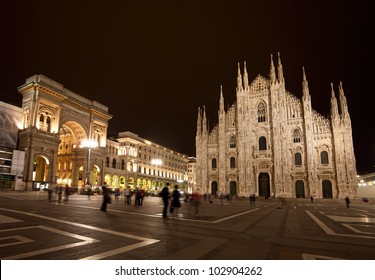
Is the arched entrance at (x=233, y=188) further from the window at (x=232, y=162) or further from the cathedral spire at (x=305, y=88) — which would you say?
the cathedral spire at (x=305, y=88)

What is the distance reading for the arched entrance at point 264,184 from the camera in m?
47.2

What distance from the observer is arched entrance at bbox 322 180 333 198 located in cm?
4246

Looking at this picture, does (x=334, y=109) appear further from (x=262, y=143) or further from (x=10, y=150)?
(x=10, y=150)

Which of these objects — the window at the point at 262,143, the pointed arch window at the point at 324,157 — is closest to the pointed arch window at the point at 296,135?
the pointed arch window at the point at 324,157

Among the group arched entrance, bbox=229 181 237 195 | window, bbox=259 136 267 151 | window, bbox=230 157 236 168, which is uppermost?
window, bbox=259 136 267 151

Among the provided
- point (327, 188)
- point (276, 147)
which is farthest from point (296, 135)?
point (327, 188)

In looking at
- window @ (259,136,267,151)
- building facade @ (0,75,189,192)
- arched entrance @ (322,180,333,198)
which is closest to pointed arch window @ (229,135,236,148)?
window @ (259,136,267,151)

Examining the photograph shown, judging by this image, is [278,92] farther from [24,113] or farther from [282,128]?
[24,113]

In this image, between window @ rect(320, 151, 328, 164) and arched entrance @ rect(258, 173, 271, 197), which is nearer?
window @ rect(320, 151, 328, 164)

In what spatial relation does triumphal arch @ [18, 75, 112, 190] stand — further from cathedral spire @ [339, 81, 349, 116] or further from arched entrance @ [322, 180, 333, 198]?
cathedral spire @ [339, 81, 349, 116]

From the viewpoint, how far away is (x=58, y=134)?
47.3 metres

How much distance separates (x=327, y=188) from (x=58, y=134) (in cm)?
5158

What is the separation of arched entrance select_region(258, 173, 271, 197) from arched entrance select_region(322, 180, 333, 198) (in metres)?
9.43

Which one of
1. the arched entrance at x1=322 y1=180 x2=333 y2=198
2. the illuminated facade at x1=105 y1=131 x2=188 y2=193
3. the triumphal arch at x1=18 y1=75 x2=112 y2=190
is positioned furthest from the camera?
the illuminated facade at x1=105 y1=131 x2=188 y2=193
